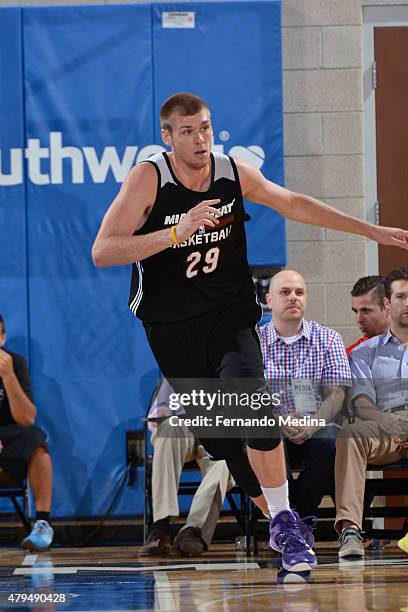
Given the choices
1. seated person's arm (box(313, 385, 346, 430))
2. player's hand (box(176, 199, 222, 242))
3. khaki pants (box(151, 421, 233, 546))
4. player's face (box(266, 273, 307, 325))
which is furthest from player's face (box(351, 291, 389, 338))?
player's hand (box(176, 199, 222, 242))

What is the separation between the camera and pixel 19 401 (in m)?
5.44

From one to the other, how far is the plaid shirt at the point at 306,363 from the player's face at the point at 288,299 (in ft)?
0.31

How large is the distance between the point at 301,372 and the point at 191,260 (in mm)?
1601

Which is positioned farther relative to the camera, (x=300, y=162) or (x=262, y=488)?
(x=300, y=162)

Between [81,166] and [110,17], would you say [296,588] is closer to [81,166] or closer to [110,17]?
[81,166]

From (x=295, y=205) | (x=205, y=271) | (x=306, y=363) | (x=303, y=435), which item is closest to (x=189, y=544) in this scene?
(x=303, y=435)

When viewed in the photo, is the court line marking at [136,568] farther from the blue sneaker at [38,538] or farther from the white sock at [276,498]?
the blue sneaker at [38,538]

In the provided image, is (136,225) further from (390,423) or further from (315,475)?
(390,423)

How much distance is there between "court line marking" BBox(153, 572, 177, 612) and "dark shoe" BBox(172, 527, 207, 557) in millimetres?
837

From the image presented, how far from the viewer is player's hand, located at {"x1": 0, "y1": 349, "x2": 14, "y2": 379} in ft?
17.8

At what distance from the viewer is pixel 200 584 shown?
351 centimetres

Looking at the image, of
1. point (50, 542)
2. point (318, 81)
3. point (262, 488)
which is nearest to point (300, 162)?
point (318, 81)

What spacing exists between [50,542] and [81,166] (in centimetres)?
216

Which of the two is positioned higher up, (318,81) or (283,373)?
(318,81)
